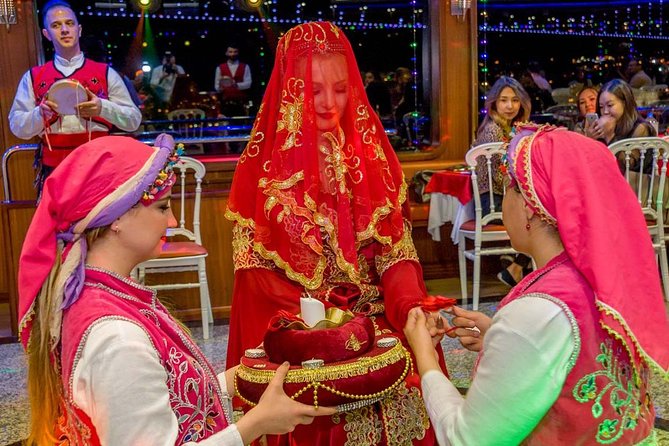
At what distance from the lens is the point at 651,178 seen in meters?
5.07

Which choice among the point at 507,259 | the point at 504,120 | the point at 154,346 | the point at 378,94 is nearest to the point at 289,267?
the point at 154,346

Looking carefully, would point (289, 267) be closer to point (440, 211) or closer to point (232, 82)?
point (440, 211)

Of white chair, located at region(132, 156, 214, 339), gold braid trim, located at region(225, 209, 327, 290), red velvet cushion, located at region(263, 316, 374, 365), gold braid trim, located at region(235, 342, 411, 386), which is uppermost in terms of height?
gold braid trim, located at region(225, 209, 327, 290)

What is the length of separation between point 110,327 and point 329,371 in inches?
23.0

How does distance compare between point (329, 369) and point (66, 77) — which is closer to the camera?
point (329, 369)

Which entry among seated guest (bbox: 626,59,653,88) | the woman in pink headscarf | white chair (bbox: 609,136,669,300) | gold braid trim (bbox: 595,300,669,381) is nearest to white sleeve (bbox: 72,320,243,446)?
the woman in pink headscarf

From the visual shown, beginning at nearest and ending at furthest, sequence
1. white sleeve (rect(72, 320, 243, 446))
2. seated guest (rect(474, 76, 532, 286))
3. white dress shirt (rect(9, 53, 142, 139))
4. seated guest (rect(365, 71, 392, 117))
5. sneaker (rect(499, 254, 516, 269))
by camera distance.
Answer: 1. white sleeve (rect(72, 320, 243, 446))
2. white dress shirt (rect(9, 53, 142, 139))
3. seated guest (rect(474, 76, 532, 286))
4. sneaker (rect(499, 254, 516, 269))
5. seated guest (rect(365, 71, 392, 117))

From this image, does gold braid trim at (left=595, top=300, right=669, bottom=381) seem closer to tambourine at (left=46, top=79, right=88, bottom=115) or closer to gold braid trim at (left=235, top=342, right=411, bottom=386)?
gold braid trim at (left=235, top=342, right=411, bottom=386)

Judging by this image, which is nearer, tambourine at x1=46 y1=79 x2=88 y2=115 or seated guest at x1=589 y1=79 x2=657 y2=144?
tambourine at x1=46 y1=79 x2=88 y2=115

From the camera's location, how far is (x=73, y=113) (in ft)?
15.9

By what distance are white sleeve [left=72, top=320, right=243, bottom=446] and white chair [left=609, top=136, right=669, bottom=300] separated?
13.0ft

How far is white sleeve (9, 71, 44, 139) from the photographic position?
481 centimetres

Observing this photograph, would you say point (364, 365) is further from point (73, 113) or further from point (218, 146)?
point (218, 146)

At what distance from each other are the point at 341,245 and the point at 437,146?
4259 millimetres
